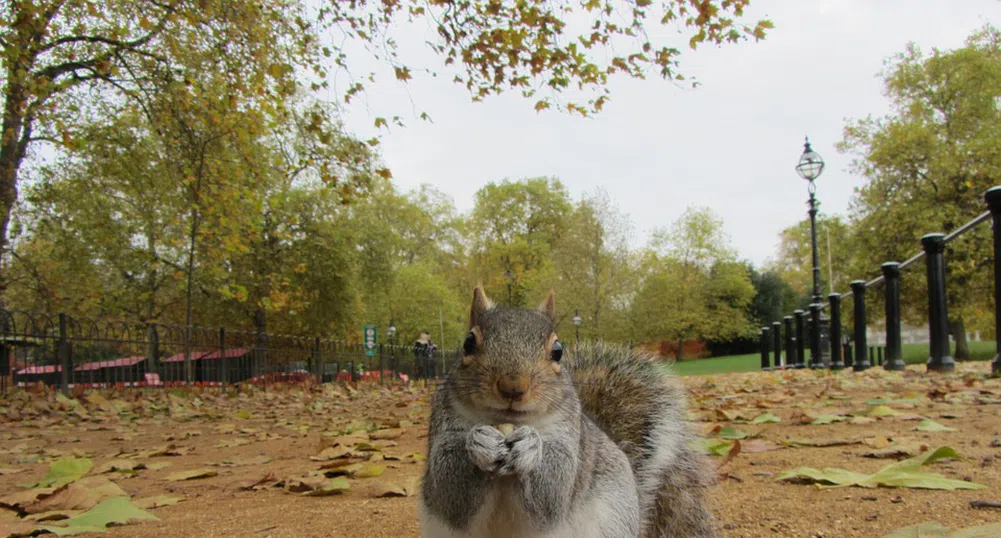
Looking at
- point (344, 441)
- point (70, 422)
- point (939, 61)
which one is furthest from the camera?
point (939, 61)

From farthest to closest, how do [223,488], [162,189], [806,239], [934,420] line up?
[806,239], [162,189], [934,420], [223,488]

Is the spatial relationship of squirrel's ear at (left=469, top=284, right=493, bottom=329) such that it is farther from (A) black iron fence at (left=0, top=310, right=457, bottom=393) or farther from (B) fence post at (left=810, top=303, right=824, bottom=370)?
(B) fence post at (left=810, top=303, right=824, bottom=370)

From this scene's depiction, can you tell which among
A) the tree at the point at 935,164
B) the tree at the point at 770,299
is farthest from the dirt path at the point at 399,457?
the tree at the point at 770,299

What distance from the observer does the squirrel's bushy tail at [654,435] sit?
1.58 meters

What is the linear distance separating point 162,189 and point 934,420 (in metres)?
11.2

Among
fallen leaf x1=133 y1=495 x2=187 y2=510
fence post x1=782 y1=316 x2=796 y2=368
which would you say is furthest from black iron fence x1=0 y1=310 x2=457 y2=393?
fence post x1=782 y1=316 x2=796 y2=368

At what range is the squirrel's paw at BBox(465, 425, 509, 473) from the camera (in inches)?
42.6

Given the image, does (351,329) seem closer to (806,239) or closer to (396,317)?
(396,317)

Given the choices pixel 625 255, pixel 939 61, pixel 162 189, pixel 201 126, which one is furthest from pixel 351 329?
pixel 939 61

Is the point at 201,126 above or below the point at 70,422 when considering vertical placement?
above

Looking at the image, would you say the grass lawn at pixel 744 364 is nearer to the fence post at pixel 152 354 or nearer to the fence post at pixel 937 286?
the fence post at pixel 937 286

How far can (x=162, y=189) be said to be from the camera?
11.1 m

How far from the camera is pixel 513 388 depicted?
120 centimetres

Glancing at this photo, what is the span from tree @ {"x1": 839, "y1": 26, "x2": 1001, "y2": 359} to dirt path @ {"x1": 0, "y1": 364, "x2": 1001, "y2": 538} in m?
15.3
